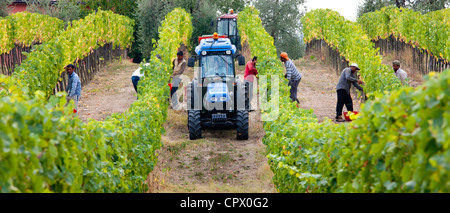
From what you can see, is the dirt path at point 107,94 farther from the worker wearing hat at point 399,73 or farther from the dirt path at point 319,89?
the worker wearing hat at point 399,73

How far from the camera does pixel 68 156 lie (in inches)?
148

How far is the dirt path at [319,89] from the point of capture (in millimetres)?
13981

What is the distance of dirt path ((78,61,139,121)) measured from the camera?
14.1m

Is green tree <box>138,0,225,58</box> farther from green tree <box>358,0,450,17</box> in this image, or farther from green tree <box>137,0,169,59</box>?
green tree <box>358,0,450,17</box>

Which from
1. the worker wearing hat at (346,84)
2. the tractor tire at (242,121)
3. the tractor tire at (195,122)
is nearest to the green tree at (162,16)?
the worker wearing hat at (346,84)

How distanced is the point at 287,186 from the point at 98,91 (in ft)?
40.1

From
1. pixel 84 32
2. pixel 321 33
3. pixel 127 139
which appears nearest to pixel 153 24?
pixel 84 32

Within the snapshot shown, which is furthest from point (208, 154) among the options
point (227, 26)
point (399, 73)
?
point (227, 26)

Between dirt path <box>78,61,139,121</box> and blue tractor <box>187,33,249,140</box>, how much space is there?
2.40 m

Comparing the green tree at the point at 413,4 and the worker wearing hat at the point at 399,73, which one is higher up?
the green tree at the point at 413,4

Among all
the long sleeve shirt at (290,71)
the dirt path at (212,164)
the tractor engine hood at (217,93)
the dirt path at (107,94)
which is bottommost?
the dirt path at (212,164)

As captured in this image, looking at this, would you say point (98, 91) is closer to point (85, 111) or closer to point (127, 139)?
point (85, 111)

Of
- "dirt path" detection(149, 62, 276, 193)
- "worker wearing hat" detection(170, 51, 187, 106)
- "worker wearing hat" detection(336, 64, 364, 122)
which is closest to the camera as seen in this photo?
"dirt path" detection(149, 62, 276, 193)

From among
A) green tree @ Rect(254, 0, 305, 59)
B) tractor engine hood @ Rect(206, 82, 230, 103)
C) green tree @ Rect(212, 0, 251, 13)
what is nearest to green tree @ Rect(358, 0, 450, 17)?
green tree @ Rect(254, 0, 305, 59)
